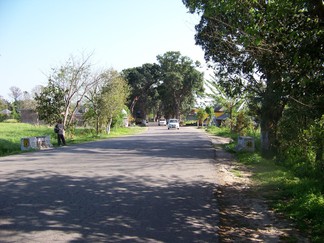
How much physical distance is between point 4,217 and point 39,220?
62cm

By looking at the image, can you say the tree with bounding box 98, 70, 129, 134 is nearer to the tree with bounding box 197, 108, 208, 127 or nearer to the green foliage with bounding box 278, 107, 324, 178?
the green foliage with bounding box 278, 107, 324, 178

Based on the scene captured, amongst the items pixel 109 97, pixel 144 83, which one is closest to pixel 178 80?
pixel 144 83

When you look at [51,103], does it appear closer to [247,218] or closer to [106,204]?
[106,204]

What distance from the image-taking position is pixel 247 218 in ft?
21.9

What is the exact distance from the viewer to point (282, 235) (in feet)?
18.7

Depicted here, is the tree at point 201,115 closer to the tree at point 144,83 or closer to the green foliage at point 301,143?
the tree at point 144,83

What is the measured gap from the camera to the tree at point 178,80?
7481cm

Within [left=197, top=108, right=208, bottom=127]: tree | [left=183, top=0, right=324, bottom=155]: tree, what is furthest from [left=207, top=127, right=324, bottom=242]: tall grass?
[left=197, top=108, right=208, bottom=127]: tree

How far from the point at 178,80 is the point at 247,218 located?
225 ft

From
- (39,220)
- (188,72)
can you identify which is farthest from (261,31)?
(188,72)

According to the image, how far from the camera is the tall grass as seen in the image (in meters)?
6.23

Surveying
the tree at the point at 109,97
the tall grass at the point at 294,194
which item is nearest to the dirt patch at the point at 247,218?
the tall grass at the point at 294,194

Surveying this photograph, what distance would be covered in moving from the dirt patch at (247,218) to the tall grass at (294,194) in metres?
0.21

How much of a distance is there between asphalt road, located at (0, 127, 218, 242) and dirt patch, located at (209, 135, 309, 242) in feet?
0.81
